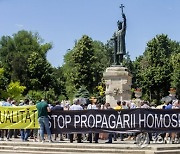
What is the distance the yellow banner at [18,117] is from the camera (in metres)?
20.5

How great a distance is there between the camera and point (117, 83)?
102ft

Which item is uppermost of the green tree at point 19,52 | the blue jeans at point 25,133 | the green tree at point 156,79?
the green tree at point 19,52

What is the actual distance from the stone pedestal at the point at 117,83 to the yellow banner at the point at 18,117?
1080 cm

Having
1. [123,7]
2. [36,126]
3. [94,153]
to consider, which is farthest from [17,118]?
[123,7]

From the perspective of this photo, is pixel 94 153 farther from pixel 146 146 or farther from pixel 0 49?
pixel 0 49

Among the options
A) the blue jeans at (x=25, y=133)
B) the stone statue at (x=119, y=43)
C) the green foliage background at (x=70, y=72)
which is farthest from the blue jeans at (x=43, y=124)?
the green foliage background at (x=70, y=72)

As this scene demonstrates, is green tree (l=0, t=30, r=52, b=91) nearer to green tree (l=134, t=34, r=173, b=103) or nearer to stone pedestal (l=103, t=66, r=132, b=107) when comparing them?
green tree (l=134, t=34, r=173, b=103)

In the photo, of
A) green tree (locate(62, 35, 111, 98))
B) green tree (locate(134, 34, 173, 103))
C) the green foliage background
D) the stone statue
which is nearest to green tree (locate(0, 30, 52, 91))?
the green foliage background

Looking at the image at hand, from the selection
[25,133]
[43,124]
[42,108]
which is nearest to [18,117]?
[25,133]

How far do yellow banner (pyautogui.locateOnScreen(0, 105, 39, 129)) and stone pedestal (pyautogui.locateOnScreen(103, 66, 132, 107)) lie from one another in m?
10.8

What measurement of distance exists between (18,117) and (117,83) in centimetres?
1126

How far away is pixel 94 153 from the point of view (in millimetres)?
17031

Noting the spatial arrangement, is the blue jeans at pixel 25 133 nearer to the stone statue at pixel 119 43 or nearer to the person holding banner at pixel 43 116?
the person holding banner at pixel 43 116

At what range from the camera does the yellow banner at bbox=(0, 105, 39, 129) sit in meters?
20.5
